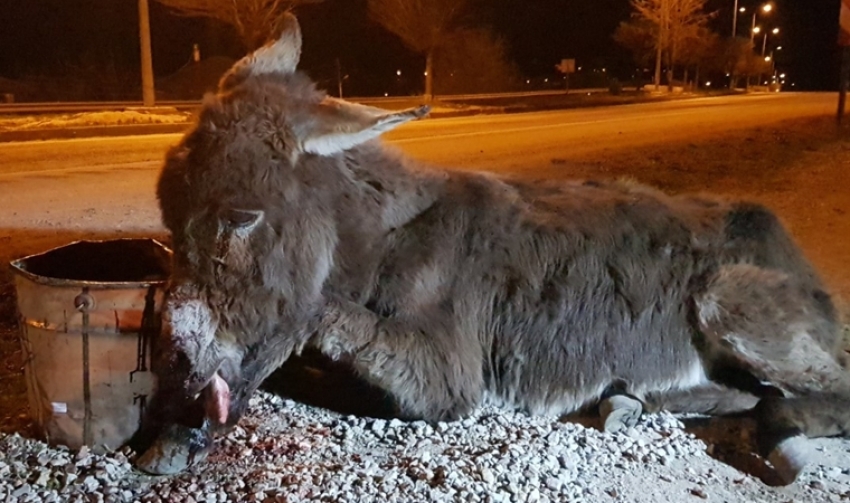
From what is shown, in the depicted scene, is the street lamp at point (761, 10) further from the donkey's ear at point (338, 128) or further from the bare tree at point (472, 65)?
the donkey's ear at point (338, 128)

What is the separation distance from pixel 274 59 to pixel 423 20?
1209 inches

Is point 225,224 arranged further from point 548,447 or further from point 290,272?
point 548,447

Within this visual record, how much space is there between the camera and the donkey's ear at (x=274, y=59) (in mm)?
4164

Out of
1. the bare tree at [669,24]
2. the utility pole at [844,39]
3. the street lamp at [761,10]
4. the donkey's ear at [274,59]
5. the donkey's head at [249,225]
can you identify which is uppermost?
the street lamp at [761,10]

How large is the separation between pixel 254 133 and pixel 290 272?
2.11ft

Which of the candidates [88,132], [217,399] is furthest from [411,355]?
A: [88,132]

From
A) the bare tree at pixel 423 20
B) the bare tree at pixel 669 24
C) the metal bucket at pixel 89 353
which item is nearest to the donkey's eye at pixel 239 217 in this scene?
the metal bucket at pixel 89 353

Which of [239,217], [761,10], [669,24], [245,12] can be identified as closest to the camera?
[239,217]

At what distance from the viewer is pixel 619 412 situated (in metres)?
4.27

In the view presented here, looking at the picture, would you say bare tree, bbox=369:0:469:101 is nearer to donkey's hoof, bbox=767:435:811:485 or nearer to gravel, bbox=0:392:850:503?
gravel, bbox=0:392:850:503

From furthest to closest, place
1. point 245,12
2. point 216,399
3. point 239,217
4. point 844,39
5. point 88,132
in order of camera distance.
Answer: point 245,12 < point 88,132 < point 844,39 < point 216,399 < point 239,217

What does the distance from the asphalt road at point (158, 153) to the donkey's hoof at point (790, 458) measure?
5.35m

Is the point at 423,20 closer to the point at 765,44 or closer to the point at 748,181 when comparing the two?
the point at 748,181

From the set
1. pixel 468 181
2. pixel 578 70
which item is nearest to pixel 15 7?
pixel 578 70
